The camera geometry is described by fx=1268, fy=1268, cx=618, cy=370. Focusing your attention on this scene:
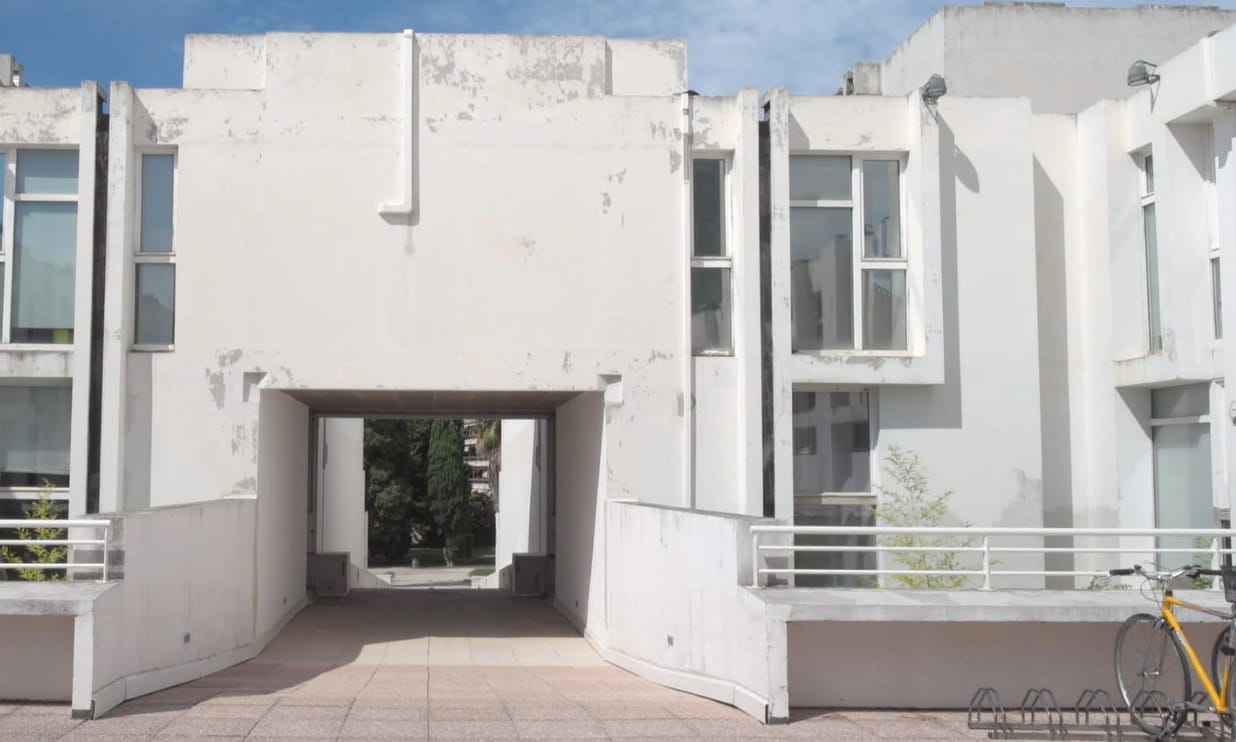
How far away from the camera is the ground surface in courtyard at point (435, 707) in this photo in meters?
9.57

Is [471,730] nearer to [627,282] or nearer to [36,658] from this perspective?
[36,658]

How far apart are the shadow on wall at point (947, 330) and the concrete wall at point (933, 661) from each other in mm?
5180

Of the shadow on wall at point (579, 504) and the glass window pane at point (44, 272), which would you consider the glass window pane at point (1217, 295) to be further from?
the glass window pane at point (44, 272)

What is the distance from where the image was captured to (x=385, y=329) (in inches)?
592

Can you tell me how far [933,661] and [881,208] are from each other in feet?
23.1

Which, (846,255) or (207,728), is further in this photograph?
(846,255)

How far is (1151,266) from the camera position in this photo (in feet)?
51.2

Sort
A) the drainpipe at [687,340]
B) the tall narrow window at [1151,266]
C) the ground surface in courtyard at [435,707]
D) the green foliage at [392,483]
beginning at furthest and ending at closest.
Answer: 1. the green foliage at [392,483]
2. the tall narrow window at [1151,266]
3. the drainpipe at [687,340]
4. the ground surface in courtyard at [435,707]

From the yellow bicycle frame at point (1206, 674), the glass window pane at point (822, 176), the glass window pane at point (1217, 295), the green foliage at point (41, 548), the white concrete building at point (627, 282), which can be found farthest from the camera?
the glass window pane at point (822, 176)

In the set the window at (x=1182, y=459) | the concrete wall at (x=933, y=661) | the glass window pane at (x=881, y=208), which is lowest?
the concrete wall at (x=933, y=661)

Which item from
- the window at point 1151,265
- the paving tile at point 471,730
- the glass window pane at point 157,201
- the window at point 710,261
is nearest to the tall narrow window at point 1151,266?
the window at point 1151,265

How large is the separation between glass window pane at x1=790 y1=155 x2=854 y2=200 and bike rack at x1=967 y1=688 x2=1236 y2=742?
731cm

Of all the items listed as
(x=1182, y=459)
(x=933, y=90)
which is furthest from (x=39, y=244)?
(x=1182, y=459)

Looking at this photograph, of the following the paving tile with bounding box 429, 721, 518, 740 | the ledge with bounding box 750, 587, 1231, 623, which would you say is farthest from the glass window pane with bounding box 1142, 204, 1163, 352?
the paving tile with bounding box 429, 721, 518, 740
